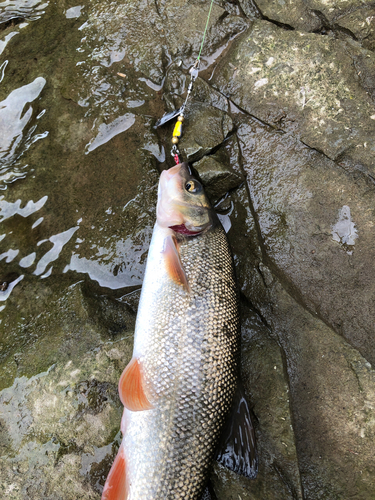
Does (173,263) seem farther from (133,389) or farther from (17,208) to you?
(17,208)

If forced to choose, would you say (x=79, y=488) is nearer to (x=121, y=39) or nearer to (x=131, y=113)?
(x=131, y=113)

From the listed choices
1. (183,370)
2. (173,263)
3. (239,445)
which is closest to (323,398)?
(239,445)

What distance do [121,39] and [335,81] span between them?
2192 millimetres

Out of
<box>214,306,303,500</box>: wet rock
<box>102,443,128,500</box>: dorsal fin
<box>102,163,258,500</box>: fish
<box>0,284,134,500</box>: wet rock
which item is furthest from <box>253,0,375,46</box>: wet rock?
<box>102,443,128,500</box>: dorsal fin

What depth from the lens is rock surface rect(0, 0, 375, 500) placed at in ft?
8.15

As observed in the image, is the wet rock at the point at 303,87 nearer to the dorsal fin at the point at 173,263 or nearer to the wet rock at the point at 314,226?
the wet rock at the point at 314,226

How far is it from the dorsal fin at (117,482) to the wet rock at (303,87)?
305 centimetres

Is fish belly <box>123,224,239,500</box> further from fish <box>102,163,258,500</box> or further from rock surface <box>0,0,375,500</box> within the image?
rock surface <box>0,0,375,500</box>

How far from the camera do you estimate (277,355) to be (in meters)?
2.66

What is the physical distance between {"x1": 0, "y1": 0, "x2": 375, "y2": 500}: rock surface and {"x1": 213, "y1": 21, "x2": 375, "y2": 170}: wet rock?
0.01 meters

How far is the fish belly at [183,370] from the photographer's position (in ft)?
6.79

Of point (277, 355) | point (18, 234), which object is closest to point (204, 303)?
point (277, 355)

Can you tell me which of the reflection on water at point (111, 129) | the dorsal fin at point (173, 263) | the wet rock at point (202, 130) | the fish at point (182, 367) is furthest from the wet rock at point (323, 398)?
the reflection on water at point (111, 129)

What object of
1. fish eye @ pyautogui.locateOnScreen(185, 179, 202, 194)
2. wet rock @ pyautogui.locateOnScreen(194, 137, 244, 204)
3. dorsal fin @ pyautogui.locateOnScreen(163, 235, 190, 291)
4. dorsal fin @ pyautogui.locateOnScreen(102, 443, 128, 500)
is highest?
fish eye @ pyautogui.locateOnScreen(185, 179, 202, 194)
